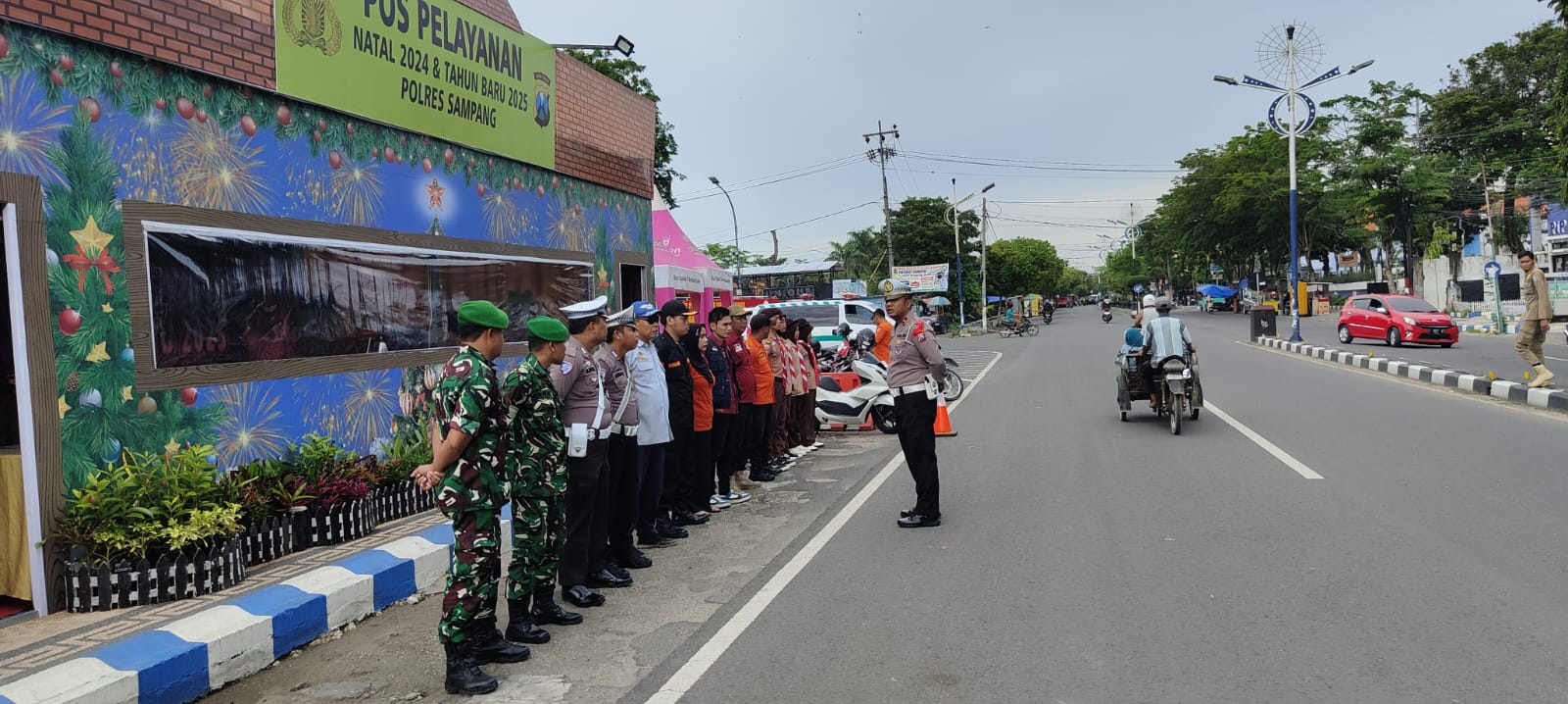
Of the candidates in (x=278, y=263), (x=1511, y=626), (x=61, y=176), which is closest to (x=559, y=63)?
(x=278, y=263)

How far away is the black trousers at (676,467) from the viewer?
6922 millimetres

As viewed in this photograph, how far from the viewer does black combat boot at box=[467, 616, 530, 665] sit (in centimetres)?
398

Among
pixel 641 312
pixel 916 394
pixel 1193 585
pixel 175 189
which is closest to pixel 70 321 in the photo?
pixel 175 189

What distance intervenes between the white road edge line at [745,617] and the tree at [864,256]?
63.4 meters

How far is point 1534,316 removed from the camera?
12.3m

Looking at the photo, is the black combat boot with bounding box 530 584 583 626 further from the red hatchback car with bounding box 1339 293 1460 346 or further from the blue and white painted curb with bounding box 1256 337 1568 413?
the red hatchback car with bounding box 1339 293 1460 346

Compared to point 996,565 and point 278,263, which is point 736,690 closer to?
point 996,565

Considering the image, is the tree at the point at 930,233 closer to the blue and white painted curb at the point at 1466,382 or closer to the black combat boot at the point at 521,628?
the blue and white painted curb at the point at 1466,382

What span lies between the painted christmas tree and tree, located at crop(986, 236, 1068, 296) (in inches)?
2875

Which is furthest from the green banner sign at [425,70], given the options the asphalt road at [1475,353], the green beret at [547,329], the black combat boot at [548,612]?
the asphalt road at [1475,353]

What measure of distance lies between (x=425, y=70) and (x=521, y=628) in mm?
6063

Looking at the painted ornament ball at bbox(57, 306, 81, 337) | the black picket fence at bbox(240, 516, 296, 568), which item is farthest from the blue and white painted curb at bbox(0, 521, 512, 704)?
the painted ornament ball at bbox(57, 306, 81, 337)

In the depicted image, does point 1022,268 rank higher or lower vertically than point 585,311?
higher

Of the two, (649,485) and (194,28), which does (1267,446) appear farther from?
(194,28)
